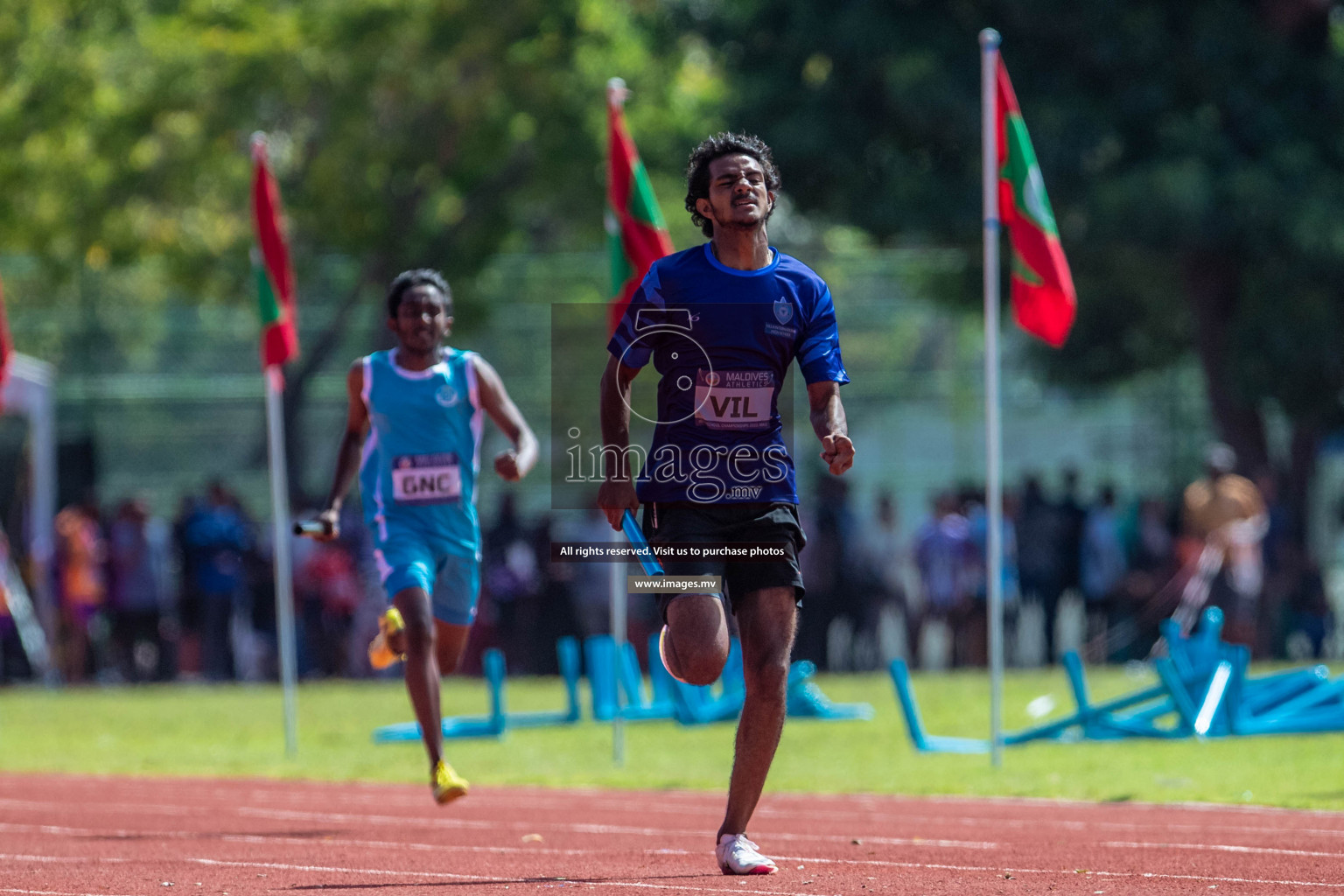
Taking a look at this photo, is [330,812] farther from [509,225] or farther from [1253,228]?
[509,225]

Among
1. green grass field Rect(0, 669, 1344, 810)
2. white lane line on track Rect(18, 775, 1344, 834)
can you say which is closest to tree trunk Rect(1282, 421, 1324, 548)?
green grass field Rect(0, 669, 1344, 810)

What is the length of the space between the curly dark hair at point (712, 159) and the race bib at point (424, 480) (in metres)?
2.98

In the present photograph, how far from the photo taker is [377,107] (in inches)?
1123

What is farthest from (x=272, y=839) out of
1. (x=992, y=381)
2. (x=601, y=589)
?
(x=601, y=589)

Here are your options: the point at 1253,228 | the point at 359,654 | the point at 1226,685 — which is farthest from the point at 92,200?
the point at 1226,685

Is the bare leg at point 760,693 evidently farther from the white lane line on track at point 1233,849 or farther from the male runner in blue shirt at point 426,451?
the male runner in blue shirt at point 426,451

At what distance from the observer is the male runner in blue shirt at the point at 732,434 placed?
6809 mm

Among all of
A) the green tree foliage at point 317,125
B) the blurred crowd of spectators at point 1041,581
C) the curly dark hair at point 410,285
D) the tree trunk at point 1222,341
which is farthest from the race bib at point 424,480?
the green tree foliage at point 317,125

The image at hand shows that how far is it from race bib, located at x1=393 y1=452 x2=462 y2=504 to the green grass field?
3.42 metres

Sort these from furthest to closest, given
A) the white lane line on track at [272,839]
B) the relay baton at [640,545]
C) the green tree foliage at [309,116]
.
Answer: the green tree foliage at [309,116]
the white lane line on track at [272,839]
the relay baton at [640,545]

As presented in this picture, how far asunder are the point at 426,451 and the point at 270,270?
5.83m

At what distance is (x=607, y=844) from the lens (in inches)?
352

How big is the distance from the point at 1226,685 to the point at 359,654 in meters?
11.8

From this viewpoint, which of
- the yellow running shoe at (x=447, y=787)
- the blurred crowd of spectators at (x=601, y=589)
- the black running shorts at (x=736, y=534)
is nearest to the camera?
the black running shorts at (x=736, y=534)
